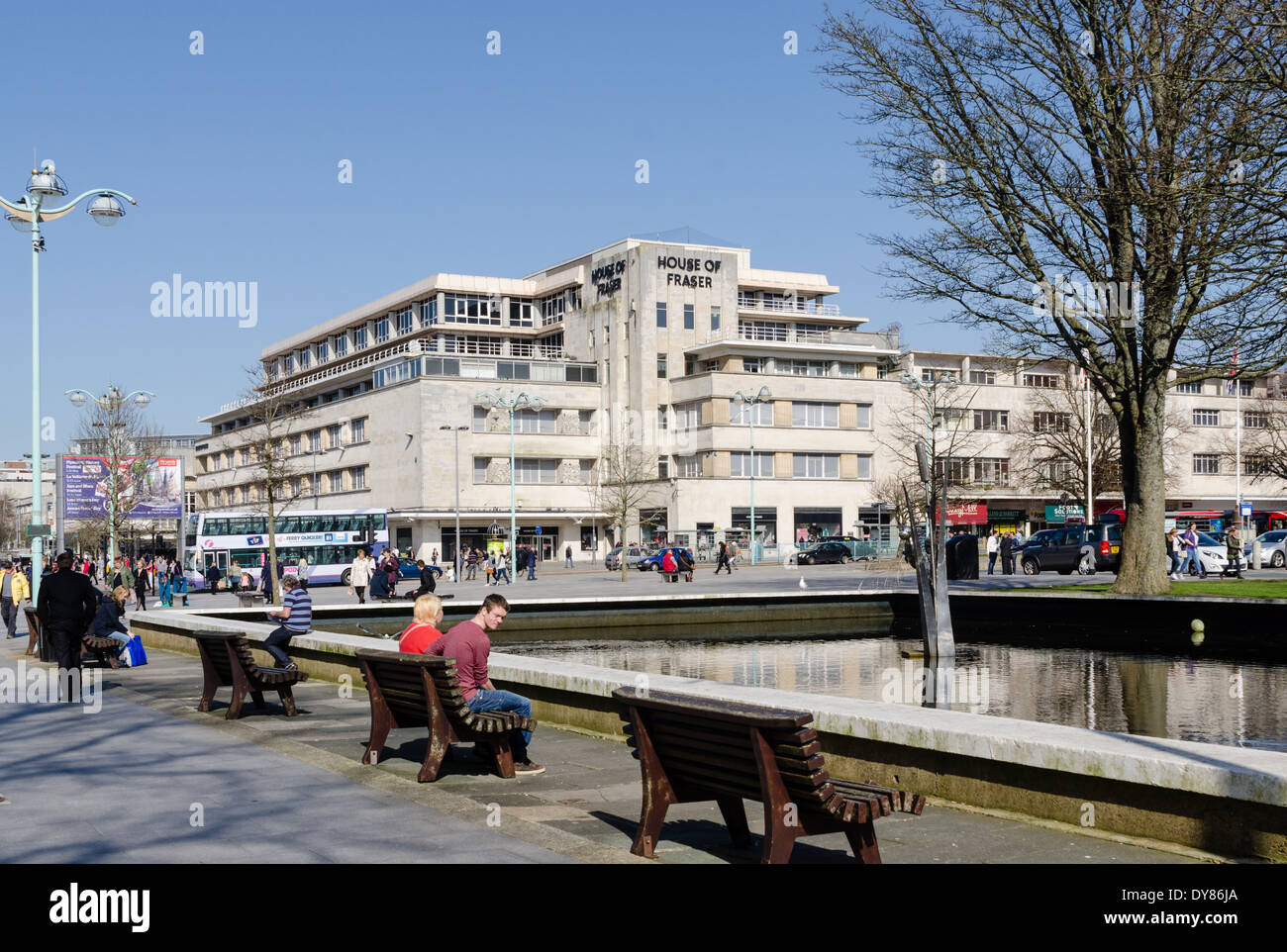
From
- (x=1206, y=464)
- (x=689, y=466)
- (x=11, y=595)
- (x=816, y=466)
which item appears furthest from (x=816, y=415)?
(x=11, y=595)

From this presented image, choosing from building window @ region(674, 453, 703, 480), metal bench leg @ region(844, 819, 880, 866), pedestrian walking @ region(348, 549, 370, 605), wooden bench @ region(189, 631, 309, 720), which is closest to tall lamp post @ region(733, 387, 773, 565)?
building window @ region(674, 453, 703, 480)

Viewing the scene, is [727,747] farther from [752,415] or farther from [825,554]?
[752,415]

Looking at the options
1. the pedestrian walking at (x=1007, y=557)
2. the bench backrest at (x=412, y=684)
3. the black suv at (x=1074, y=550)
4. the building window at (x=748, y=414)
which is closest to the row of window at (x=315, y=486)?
the building window at (x=748, y=414)

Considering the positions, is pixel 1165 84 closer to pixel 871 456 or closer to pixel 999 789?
pixel 999 789

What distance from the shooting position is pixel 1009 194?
26.2m

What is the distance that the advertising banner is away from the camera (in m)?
43.6

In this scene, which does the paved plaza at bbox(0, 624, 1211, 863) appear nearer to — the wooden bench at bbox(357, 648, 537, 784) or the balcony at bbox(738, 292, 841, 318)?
the wooden bench at bbox(357, 648, 537, 784)

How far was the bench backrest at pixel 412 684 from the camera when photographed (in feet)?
29.7

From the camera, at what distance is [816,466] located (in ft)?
291

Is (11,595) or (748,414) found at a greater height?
(748,414)

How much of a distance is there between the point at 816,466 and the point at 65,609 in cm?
7498

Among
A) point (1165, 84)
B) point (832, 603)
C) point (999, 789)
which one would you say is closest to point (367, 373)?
point (832, 603)
